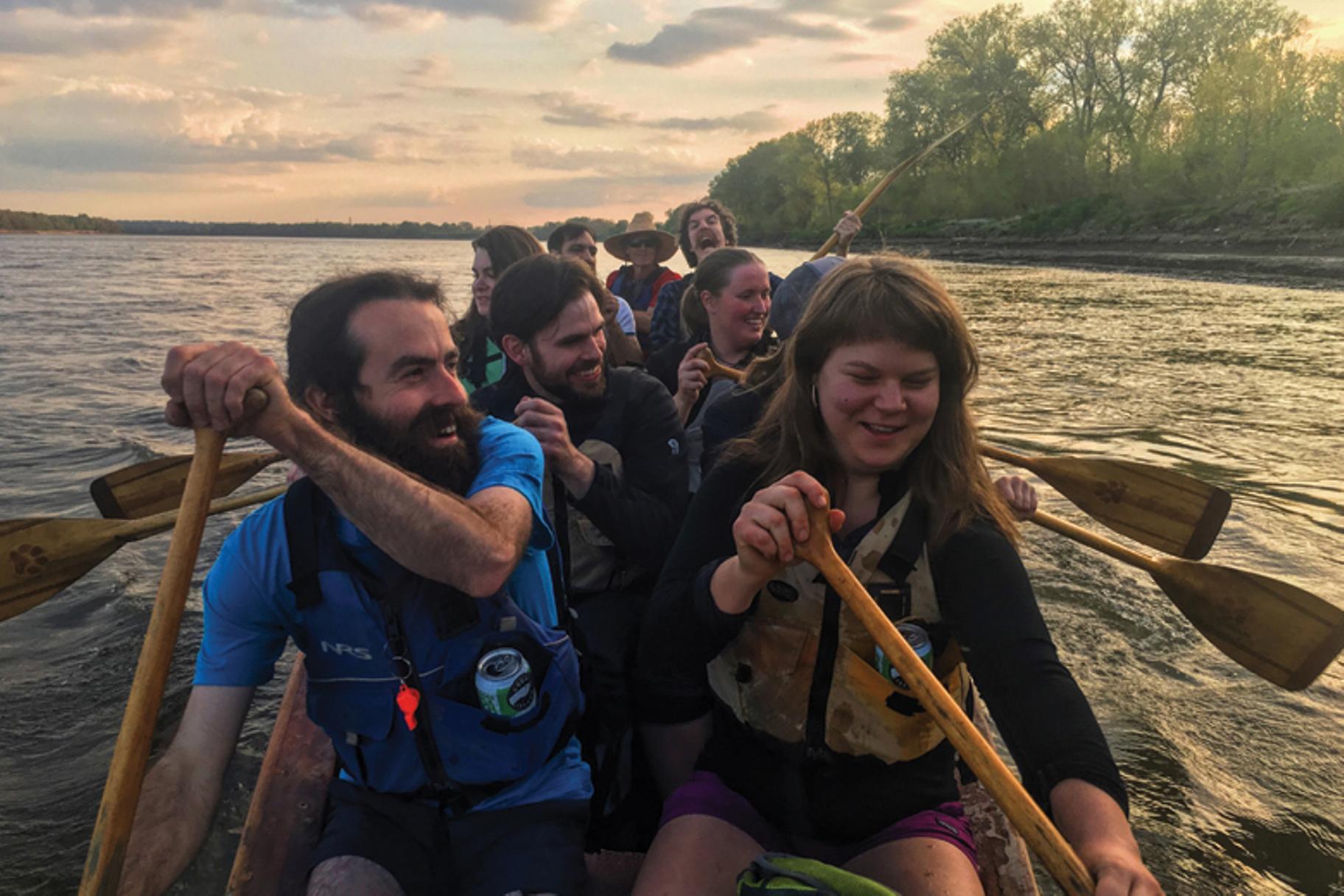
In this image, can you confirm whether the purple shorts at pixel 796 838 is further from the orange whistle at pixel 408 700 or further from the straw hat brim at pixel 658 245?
the straw hat brim at pixel 658 245

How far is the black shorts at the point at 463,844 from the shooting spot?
170 cm

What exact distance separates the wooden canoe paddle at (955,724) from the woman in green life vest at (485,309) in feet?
10.2

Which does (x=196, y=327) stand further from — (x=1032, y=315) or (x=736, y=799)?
(x=736, y=799)

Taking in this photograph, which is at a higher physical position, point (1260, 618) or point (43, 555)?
point (43, 555)

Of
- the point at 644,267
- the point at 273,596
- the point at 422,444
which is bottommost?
the point at 273,596

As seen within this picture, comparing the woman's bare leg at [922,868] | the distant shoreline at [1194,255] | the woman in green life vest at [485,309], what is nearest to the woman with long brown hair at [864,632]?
the woman's bare leg at [922,868]

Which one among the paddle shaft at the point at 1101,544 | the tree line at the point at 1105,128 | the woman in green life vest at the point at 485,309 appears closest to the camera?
the paddle shaft at the point at 1101,544

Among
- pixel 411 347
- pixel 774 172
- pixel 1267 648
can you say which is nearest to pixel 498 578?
pixel 411 347

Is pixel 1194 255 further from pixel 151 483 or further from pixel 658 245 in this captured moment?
pixel 151 483

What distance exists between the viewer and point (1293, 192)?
2639 cm

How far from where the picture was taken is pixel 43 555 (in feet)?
8.34

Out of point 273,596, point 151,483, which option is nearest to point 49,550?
point 151,483

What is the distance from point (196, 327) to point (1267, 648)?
19.7 meters

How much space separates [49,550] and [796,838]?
224cm
